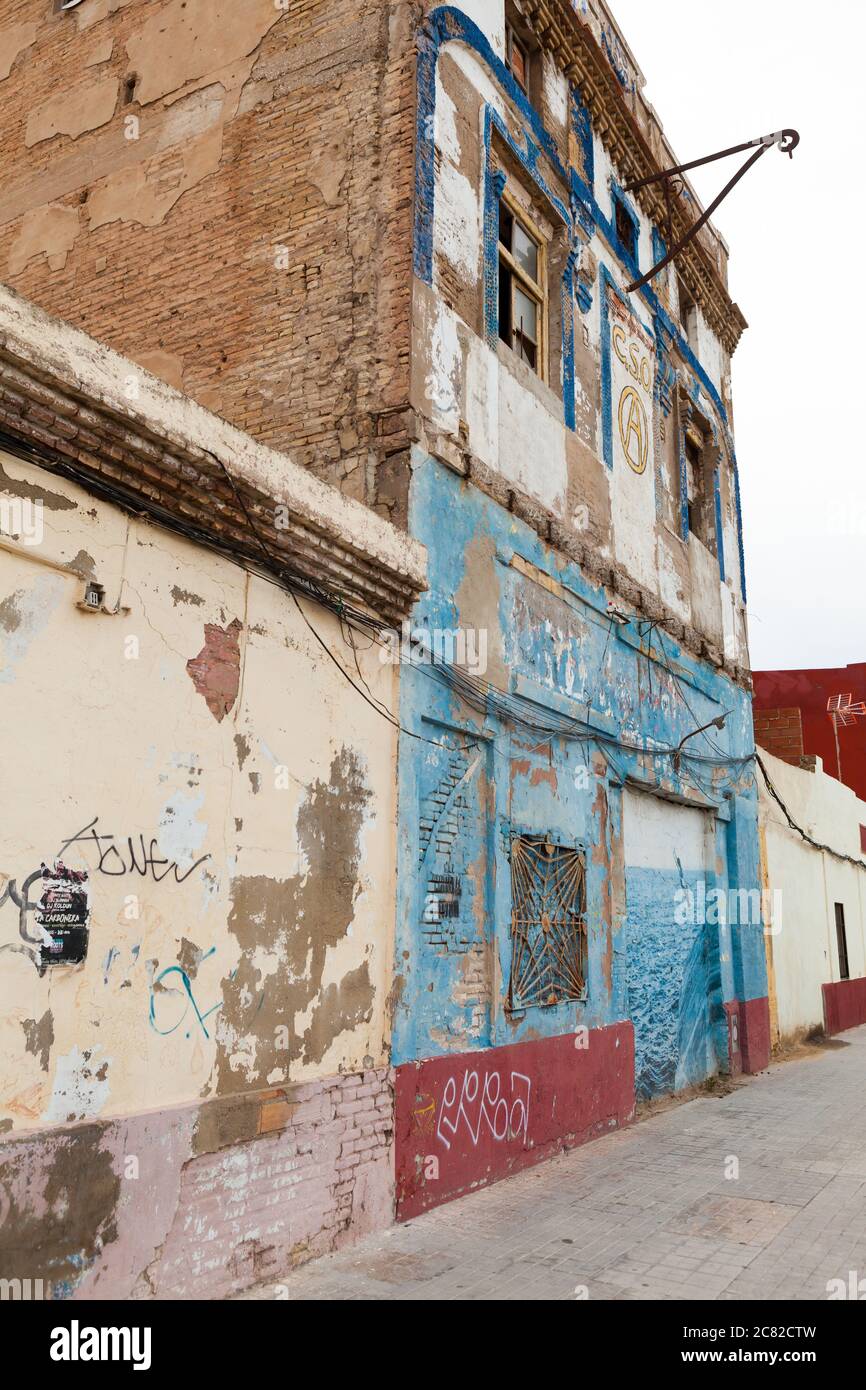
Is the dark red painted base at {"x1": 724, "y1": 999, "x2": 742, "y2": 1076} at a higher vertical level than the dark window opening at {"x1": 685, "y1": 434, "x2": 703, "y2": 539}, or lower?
lower

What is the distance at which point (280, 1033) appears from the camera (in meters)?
5.31

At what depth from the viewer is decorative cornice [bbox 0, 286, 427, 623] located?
14.0 feet

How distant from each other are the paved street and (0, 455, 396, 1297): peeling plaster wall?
44cm

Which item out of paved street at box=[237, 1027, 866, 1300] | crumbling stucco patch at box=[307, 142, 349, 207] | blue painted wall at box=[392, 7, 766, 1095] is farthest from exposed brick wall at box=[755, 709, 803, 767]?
crumbling stucco patch at box=[307, 142, 349, 207]

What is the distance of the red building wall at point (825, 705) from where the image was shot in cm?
2541

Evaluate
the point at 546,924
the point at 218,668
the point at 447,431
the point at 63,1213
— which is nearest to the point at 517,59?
the point at 447,431

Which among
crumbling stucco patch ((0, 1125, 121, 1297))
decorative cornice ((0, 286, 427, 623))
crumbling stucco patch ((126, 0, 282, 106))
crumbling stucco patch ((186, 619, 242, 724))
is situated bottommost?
crumbling stucco patch ((0, 1125, 121, 1297))

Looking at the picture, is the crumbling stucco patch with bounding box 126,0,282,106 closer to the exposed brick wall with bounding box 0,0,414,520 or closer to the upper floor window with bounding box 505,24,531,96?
the exposed brick wall with bounding box 0,0,414,520

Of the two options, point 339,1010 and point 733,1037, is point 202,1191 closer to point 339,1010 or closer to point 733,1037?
point 339,1010

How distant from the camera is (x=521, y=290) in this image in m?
9.38

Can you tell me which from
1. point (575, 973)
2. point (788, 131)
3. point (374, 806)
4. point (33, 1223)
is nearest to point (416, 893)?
point (374, 806)

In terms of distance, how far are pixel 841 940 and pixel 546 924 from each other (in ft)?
43.4

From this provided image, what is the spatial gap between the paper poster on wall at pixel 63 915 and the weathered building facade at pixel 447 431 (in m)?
0.25

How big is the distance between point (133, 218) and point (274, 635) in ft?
17.5
